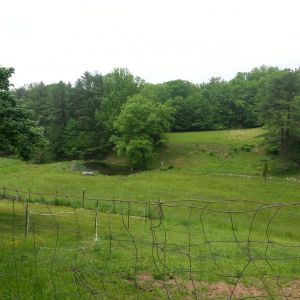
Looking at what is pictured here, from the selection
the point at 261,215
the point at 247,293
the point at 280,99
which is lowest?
the point at 261,215

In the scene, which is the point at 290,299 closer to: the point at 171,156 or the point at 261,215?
the point at 261,215

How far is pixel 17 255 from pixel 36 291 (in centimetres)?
346

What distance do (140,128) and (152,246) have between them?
54349 mm

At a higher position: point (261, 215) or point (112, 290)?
point (112, 290)

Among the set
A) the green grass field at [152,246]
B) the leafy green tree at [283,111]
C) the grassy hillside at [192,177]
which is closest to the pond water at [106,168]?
the grassy hillside at [192,177]

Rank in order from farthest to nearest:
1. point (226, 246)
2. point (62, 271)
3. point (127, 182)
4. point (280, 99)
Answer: point (280, 99)
point (127, 182)
point (226, 246)
point (62, 271)

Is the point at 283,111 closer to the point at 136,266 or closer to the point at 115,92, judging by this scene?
the point at 115,92

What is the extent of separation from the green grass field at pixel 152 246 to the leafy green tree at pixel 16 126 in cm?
362

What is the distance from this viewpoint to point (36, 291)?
9.02 metres

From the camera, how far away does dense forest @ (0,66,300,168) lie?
5450 cm

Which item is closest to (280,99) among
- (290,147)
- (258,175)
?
(290,147)

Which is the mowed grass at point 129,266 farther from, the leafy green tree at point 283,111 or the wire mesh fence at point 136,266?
the leafy green tree at point 283,111

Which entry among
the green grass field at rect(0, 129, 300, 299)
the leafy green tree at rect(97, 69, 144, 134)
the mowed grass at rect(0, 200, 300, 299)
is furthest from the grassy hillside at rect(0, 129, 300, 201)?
the mowed grass at rect(0, 200, 300, 299)

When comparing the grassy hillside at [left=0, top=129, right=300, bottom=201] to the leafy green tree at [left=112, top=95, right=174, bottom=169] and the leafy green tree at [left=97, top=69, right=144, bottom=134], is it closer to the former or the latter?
the leafy green tree at [left=112, top=95, right=174, bottom=169]
